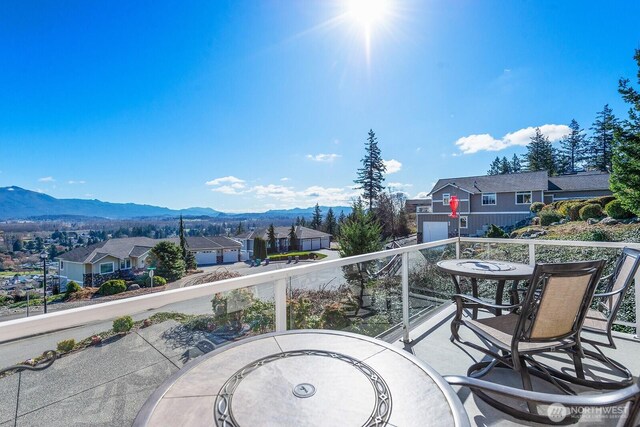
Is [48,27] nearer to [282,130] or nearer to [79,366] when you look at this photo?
[282,130]

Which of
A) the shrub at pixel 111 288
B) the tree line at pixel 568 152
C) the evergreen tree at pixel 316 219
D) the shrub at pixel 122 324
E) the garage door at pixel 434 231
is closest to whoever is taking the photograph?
the shrub at pixel 122 324

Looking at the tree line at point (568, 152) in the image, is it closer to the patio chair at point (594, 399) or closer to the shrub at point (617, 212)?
the shrub at point (617, 212)

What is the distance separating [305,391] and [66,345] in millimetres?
1113

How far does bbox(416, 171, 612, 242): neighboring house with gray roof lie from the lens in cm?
2131

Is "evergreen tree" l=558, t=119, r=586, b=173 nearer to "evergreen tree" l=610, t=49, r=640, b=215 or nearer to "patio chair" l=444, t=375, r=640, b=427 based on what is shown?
"evergreen tree" l=610, t=49, r=640, b=215

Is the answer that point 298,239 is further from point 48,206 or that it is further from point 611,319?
point 48,206

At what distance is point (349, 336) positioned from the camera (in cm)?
161

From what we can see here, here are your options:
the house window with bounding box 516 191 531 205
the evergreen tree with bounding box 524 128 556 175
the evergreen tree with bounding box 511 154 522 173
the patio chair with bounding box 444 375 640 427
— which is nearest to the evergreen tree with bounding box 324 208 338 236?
the house window with bounding box 516 191 531 205

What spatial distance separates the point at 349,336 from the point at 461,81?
368 inches

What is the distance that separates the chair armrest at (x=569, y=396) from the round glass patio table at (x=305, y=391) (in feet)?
0.71

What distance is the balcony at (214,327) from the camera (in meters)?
1.22

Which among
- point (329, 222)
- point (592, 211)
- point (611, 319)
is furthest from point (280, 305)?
point (329, 222)

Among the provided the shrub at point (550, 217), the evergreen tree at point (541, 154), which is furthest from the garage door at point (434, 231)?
the evergreen tree at point (541, 154)

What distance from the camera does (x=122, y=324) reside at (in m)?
1.49
